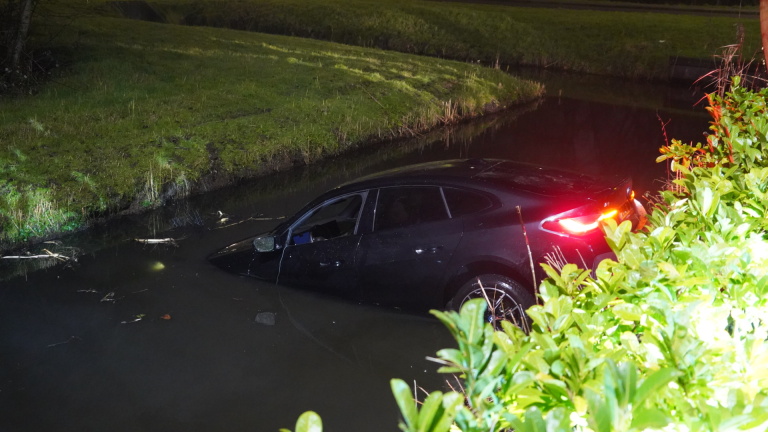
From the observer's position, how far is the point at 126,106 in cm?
1873

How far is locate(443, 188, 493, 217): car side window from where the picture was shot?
7823mm

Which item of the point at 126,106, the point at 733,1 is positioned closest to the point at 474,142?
the point at 126,106

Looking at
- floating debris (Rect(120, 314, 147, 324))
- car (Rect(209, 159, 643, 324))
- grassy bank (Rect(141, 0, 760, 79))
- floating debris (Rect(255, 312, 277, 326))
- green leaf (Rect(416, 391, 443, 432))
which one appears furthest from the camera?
grassy bank (Rect(141, 0, 760, 79))

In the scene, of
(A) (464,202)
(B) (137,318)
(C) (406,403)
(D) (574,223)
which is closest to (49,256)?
(B) (137,318)

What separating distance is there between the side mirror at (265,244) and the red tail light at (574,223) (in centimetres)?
363

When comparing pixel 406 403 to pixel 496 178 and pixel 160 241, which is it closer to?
pixel 496 178

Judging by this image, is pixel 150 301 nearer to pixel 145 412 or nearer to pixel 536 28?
pixel 145 412

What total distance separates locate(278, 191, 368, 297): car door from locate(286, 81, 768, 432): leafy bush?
5.21 meters

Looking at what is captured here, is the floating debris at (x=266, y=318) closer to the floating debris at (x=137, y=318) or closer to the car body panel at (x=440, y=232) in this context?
the car body panel at (x=440, y=232)

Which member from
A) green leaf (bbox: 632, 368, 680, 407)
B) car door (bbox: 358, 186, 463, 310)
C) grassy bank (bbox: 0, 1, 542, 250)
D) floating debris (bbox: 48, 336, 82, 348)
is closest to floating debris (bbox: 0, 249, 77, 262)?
grassy bank (bbox: 0, 1, 542, 250)

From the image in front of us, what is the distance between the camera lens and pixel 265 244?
964 cm

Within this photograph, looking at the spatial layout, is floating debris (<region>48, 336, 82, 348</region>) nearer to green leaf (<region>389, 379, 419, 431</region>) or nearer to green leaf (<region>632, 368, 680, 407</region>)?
green leaf (<region>389, 379, 419, 431</region>)

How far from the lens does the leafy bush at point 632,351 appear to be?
2037 millimetres

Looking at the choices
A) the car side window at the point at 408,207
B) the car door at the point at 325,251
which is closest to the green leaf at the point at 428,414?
the car side window at the point at 408,207
